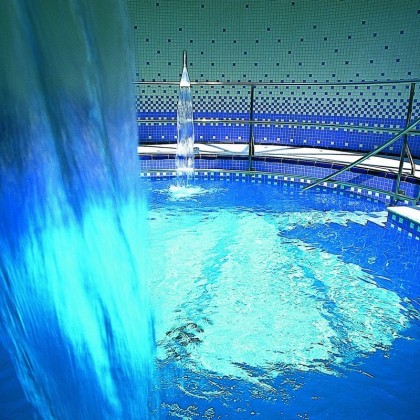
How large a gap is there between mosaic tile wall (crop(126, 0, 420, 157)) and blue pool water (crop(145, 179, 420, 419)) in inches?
103

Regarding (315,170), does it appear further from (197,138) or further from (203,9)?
(203,9)

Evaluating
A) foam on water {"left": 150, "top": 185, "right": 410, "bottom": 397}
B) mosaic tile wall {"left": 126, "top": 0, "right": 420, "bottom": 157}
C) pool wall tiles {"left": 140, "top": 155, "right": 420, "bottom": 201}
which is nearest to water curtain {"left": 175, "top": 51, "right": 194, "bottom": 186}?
pool wall tiles {"left": 140, "top": 155, "right": 420, "bottom": 201}

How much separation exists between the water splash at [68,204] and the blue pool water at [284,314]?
0.61m

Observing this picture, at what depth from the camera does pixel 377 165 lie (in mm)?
4914

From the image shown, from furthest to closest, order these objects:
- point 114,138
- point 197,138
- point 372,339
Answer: point 197,138 → point 372,339 → point 114,138

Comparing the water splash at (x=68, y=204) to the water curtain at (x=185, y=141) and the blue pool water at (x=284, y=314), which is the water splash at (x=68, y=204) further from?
the water curtain at (x=185, y=141)

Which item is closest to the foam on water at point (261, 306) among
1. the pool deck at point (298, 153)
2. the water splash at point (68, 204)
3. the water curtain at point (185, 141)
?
the water splash at point (68, 204)

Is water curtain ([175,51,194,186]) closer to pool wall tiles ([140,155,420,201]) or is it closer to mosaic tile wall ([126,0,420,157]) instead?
pool wall tiles ([140,155,420,201])

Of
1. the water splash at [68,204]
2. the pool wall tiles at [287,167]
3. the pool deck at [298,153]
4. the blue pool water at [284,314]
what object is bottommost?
the blue pool water at [284,314]

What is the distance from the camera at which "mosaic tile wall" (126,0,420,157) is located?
5.71 meters

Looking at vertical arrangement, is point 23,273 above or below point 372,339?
above

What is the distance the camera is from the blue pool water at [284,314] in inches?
67.1

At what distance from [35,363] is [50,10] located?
83 centimetres

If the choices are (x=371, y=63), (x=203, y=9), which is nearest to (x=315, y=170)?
(x=371, y=63)
